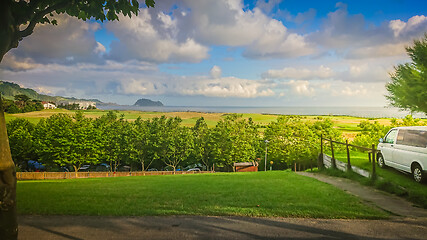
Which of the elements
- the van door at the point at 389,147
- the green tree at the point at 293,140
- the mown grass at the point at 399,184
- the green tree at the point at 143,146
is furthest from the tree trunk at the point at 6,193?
the green tree at the point at 143,146

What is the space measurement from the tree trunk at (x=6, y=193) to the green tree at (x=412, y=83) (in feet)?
87.5

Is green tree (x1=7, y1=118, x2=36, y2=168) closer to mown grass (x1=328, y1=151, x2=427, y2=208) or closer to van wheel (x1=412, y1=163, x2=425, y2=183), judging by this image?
mown grass (x1=328, y1=151, x2=427, y2=208)

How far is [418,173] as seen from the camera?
10172mm

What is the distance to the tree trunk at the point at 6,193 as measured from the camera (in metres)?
→ 4.07

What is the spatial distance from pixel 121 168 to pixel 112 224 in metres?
59.6

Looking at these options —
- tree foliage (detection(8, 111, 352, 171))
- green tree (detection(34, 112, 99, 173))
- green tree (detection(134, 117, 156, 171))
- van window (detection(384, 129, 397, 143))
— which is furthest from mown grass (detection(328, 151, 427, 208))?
green tree (detection(134, 117, 156, 171))

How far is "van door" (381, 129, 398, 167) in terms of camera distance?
1190cm

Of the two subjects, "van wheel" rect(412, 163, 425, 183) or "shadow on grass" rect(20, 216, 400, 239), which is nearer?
"shadow on grass" rect(20, 216, 400, 239)

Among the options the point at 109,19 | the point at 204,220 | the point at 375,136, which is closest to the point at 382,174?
the point at 204,220

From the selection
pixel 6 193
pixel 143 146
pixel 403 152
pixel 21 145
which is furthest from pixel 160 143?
pixel 6 193

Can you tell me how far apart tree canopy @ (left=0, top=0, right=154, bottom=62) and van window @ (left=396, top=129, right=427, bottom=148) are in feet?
34.9

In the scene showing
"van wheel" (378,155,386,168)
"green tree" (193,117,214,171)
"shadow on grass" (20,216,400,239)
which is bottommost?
"green tree" (193,117,214,171)

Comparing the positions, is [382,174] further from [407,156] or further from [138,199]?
[138,199]

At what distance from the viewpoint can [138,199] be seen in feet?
32.3
